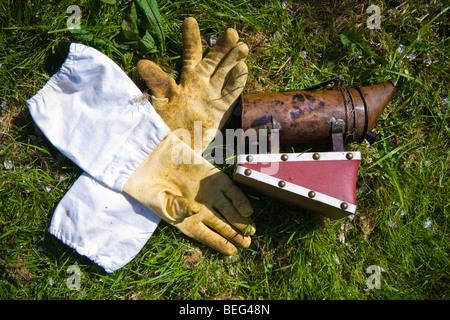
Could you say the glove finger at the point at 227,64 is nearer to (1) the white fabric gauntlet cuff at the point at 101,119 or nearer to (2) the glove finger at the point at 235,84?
(2) the glove finger at the point at 235,84

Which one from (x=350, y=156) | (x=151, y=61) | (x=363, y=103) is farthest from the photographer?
(x=151, y=61)

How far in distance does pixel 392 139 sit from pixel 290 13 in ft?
4.62

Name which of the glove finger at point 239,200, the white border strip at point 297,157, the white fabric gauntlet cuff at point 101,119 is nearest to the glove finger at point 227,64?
the white fabric gauntlet cuff at point 101,119

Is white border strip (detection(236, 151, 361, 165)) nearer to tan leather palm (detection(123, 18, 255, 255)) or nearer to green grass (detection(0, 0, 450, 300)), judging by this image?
tan leather palm (detection(123, 18, 255, 255))

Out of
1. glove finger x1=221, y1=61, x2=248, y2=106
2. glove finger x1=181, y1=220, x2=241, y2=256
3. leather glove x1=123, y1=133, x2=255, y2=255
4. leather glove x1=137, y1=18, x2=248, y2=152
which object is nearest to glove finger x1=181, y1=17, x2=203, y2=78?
leather glove x1=137, y1=18, x2=248, y2=152

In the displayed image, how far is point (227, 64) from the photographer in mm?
2488

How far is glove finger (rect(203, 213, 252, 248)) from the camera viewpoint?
2.49m

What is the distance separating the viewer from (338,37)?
281 centimetres

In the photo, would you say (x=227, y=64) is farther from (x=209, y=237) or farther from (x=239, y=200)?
(x=209, y=237)

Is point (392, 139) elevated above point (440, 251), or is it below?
above

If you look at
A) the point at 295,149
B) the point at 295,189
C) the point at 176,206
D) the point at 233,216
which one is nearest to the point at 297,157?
the point at 295,189
